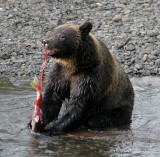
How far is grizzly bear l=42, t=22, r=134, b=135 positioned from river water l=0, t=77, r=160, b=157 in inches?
10.8

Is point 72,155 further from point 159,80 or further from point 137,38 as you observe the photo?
point 137,38

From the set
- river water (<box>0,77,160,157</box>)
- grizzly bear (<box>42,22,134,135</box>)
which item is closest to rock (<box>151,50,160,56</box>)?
river water (<box>0,77,160,157</box>)

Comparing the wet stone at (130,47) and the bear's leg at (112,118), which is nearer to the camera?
the bear's leg at (112,118)

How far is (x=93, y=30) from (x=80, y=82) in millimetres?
5794

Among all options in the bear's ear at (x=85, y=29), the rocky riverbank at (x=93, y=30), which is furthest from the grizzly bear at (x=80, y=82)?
the rocky riverbank at (x=93, y=30)

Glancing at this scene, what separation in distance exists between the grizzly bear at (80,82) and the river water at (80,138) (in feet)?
0.90

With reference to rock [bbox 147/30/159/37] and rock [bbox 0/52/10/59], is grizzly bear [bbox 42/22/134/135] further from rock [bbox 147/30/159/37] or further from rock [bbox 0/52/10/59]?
rock [bbox 147/30/159/37]

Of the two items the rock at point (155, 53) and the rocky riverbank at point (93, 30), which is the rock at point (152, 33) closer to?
the rocky riverbank at point (93, 30)

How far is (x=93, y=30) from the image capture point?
13.6m

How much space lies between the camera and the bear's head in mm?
7785

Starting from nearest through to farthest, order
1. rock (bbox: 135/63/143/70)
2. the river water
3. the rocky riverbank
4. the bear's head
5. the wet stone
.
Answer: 1. the river water
2. the bear's head
3. rock (bbox: 135/63/143/70)
4. the rocky riverbank
5. the wet stone

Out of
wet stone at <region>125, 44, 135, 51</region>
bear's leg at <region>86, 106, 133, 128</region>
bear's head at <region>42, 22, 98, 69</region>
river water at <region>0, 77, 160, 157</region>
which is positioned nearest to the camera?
river water at <region>0, 77, 160, 157</region>

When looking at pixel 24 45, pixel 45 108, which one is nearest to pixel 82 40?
pixel 45 108

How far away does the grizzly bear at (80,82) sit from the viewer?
25.7ft
